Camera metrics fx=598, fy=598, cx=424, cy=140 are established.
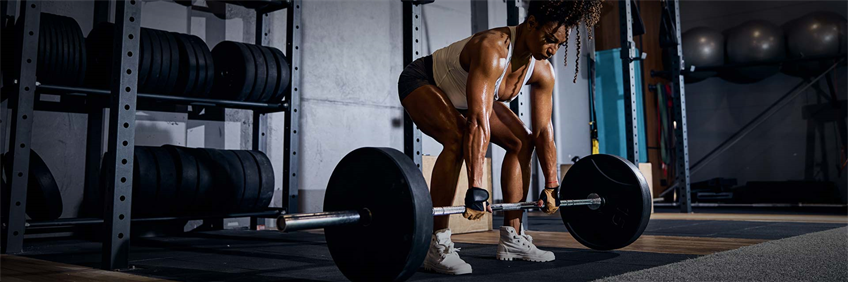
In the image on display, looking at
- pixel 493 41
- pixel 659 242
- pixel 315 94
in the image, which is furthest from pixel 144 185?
pixel 659 242

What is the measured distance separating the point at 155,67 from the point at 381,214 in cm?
196

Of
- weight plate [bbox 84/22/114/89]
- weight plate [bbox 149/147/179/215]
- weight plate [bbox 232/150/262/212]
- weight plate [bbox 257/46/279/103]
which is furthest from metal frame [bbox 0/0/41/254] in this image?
weight plate [bbox 257/46/279/103]

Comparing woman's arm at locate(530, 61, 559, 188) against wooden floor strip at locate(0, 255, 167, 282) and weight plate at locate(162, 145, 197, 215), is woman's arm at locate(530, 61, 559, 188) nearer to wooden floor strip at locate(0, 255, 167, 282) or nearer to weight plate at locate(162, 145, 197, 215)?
wooden floor strip at locate(0, 255, 167, 282)

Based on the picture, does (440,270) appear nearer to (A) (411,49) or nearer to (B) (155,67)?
(A) (411,49)

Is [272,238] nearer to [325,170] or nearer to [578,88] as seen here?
[325,170]

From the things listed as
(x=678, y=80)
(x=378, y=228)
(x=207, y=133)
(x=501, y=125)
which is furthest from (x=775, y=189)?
(x=378, y=228)

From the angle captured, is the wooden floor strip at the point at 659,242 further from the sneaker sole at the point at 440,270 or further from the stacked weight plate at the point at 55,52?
the stacked weight plate at the point at 55,52

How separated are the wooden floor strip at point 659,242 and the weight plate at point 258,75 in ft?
4.35

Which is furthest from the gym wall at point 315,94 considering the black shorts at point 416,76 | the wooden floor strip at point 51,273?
the black shorts at point 416,76

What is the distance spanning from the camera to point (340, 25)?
4488mm

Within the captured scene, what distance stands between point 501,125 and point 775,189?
15.6 feet

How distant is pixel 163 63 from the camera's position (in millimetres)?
2922

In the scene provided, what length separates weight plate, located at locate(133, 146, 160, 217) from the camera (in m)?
2.81

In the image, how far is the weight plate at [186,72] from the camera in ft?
9.89
